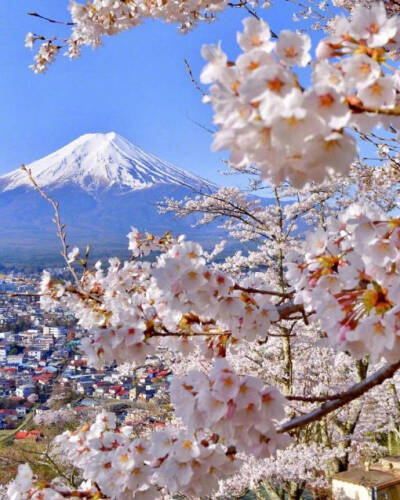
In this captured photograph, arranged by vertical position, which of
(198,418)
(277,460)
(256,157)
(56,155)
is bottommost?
(277,460)

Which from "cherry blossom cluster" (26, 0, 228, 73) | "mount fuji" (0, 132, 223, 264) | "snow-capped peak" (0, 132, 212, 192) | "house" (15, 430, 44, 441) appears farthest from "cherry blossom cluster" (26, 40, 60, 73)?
"snow-capped peak" (0, 132, 212, 192)

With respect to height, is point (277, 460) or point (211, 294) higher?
point (211, 294)

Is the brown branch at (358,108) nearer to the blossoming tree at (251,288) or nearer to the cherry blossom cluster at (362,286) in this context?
the blossoming tree at (251,288)

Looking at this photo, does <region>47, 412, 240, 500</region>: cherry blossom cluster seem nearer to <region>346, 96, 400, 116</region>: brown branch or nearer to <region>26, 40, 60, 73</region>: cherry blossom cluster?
<region>346, 96, 400, 116</region>: brown branch

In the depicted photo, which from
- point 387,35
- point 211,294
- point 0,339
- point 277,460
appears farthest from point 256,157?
point 0,339

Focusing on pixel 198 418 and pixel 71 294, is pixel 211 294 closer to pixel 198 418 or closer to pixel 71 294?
pixel 198 418

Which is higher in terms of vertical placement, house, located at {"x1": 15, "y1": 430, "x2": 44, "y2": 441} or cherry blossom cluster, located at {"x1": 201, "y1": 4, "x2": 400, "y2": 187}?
cherry blossom cluster, located at {"x1": 201, "y1": 4, "x2": 400, "y2": 187}
